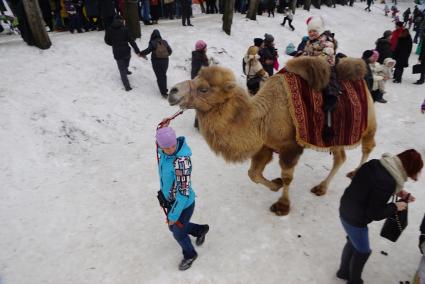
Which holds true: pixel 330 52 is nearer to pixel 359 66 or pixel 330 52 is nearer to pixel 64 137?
pixel 359 66

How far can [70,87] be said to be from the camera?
8.16 meters

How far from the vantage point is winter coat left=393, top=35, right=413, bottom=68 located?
11.1 metres

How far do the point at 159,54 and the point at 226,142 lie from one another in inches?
216

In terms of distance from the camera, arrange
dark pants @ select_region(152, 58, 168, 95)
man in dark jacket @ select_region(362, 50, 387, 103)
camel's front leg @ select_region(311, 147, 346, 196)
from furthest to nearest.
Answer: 1. dark pants @ select_region(152, 58, 168, 95)
2. man in dark jacket @ select_region(362, 50, 387, 103)
3. camel's front leg @ select_region(311, 147, 346, 196)

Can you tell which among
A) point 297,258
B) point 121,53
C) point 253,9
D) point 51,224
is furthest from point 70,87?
point 253,9

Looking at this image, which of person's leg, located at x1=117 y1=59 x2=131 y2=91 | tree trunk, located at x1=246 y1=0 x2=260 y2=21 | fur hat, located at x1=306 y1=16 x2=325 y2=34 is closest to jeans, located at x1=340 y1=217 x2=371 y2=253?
fur hat, located at x1=306 y1=16 x2=325 y2=34

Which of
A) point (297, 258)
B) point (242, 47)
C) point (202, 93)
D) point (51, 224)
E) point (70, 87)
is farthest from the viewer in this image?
point (242, 47)

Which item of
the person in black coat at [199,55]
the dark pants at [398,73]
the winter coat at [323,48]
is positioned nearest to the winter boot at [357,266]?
the winter coat at [323,48]

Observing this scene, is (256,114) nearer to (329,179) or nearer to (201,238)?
(201,238)

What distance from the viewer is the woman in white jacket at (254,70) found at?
21.8ft

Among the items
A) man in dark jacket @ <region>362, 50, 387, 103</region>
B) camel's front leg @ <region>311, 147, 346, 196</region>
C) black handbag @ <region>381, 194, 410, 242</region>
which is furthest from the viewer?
man in dark jacket @ <region>362, 50, 387, 103</region>

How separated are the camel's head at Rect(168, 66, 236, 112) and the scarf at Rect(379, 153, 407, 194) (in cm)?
179

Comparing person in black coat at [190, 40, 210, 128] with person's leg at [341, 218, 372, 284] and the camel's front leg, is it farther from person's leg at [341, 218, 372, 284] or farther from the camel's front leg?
person's leg at [341, 218, 372, 284]

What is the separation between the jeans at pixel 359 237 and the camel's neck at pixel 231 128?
4.77 feet
